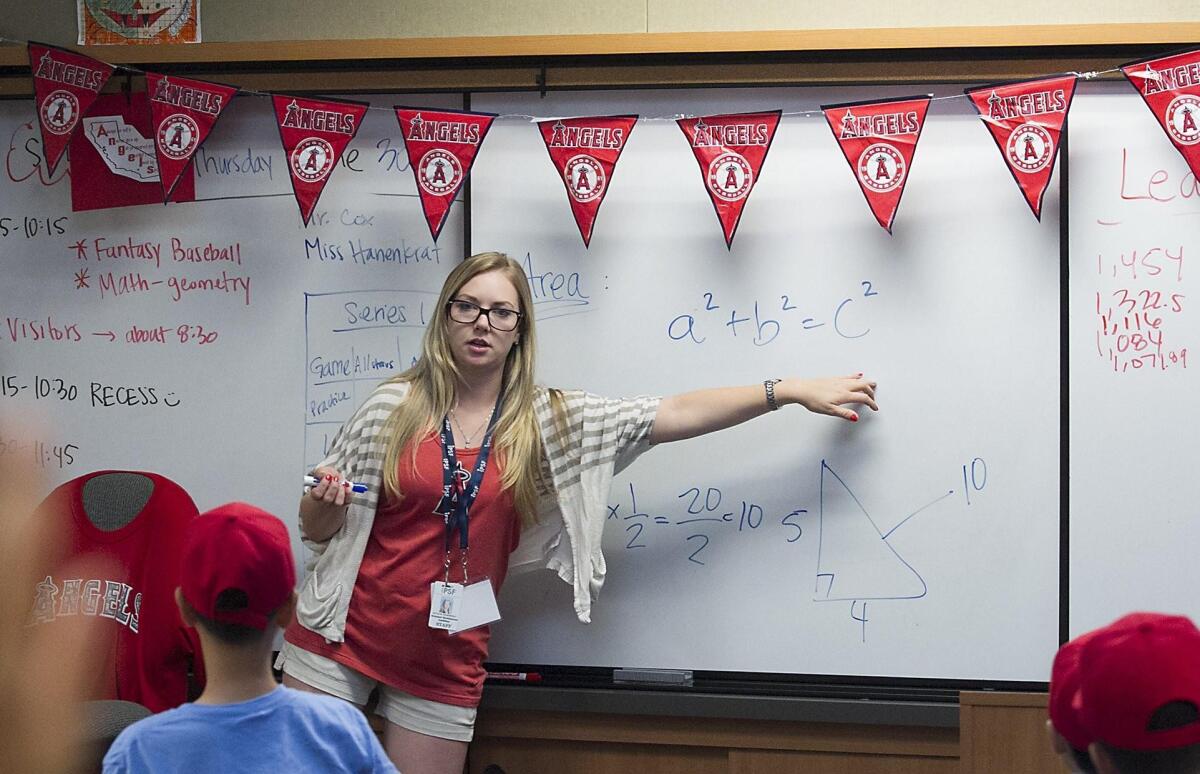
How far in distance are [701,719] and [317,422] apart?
1199 millimetres

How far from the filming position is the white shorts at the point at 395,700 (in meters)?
2.19

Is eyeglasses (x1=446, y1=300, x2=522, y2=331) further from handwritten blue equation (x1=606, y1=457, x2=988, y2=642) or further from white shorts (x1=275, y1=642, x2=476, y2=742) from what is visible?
white shorts (x1=275, y1=642, x2=476, y2=742)

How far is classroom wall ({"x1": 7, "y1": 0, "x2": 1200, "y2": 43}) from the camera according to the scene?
251 cm

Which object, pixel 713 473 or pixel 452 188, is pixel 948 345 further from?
pixel 452 188

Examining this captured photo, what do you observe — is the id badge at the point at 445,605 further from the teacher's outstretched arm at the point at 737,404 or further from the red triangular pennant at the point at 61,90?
the red triangular pennant at the point at 61,90

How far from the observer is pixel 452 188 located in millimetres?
2457

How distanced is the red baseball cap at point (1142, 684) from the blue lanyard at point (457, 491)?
137 centimetres

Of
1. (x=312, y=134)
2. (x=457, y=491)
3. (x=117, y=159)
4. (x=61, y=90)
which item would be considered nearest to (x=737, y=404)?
(x=457, y=491)

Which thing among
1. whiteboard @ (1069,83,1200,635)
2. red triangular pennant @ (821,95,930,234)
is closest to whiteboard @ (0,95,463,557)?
red triangular pennant @ (821,95,930,234)

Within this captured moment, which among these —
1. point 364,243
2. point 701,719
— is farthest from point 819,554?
point 364,243

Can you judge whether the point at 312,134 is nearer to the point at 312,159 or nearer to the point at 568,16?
the point at 312,159

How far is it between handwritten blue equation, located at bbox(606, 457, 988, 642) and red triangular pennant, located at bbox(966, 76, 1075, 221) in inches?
26.0

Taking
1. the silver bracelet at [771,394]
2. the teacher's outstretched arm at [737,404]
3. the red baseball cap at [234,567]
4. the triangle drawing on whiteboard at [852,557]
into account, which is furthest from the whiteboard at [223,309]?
the red baseball cap at [234,567]

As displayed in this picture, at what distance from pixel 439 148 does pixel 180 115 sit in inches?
25.7
